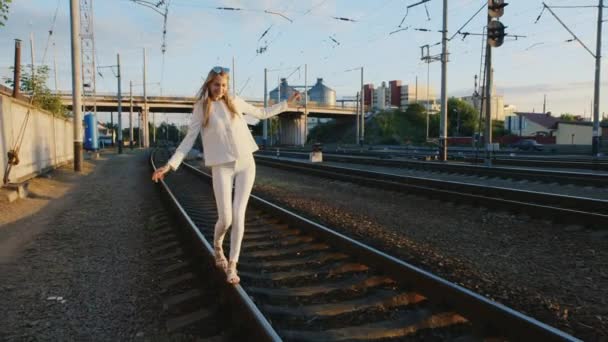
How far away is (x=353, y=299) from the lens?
4.51 m

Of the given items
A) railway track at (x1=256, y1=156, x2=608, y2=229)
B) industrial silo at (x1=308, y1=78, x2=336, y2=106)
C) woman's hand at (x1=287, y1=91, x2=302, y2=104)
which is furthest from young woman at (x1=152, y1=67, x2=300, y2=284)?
industrial silo at (x1=308, y1=78, x2=336, y2=106)

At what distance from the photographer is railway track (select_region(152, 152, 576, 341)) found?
3613 mm

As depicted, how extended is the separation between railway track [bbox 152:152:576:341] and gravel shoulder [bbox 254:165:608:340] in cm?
74

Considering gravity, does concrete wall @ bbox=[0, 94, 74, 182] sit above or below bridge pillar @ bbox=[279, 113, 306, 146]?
below

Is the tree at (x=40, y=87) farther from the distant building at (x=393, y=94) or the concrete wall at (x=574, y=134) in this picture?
the distant building at (x=393, y=94)

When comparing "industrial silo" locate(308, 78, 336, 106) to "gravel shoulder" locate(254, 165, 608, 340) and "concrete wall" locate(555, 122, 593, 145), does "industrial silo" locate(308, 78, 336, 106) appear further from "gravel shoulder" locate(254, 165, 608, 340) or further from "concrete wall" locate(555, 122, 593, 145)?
"gravel shoulder" locate(254, 165, 608, 340)

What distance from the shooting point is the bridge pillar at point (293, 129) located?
95.7 metres

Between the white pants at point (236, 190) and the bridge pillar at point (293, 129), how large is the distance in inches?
3468

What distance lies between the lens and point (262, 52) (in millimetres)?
39219

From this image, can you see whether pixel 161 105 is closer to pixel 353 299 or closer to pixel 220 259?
pixel 220 259

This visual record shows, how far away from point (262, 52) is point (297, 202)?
29.3 metres

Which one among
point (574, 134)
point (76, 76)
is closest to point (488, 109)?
point (76, 76)

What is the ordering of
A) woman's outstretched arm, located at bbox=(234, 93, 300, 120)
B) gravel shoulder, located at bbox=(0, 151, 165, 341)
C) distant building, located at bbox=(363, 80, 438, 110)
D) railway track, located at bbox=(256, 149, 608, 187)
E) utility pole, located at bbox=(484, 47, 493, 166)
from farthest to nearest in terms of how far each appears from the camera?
distant building, located at bbox=(363, 80, 438, 110)
utility pole, located at bbox=(484, 47, 493, 166)
railway track, located at bbox=(256, 149, 608, 187)
woman's outstretched arm, located at bbox=(234, 93, 300, 120)
gravel shoulder, located at bbox=(0, 151, 165, 341)

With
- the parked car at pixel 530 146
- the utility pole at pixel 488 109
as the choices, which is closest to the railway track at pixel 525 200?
the utility pole at pixel 488 109
